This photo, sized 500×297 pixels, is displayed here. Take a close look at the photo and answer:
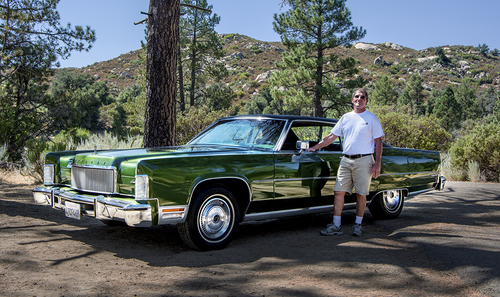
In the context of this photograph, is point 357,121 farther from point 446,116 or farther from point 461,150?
point 446,116

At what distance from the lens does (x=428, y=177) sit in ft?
22.8

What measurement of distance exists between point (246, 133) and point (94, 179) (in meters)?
2.07

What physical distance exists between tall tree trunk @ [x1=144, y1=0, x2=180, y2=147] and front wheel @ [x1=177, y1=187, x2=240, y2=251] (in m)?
3.59

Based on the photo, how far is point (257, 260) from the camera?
4.21 m

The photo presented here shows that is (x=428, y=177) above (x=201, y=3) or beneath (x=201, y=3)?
beneath

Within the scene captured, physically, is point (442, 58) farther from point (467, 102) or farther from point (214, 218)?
point (214, 218)

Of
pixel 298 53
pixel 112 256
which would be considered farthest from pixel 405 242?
pixel 298 53

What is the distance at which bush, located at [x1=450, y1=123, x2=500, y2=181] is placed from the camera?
12820 millimetres

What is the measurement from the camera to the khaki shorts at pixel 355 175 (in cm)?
536

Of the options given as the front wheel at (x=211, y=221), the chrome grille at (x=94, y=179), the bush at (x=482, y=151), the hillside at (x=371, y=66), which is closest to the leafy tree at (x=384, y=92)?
the hillside at (x=371, y=66)

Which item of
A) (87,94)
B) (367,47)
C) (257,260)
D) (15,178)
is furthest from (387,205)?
(367,47)

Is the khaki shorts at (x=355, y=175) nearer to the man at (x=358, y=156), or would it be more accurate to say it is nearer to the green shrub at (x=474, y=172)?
the man at (x=358, y=156)

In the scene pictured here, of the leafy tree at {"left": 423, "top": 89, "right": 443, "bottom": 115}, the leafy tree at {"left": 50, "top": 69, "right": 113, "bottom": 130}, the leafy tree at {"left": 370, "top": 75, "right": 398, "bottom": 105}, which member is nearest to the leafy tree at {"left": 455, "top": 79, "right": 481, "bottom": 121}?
the leafy tree at {"left": 423, "top": 89, "right": 443, "bottom": 115}

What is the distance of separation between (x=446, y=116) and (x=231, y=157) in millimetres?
51255
